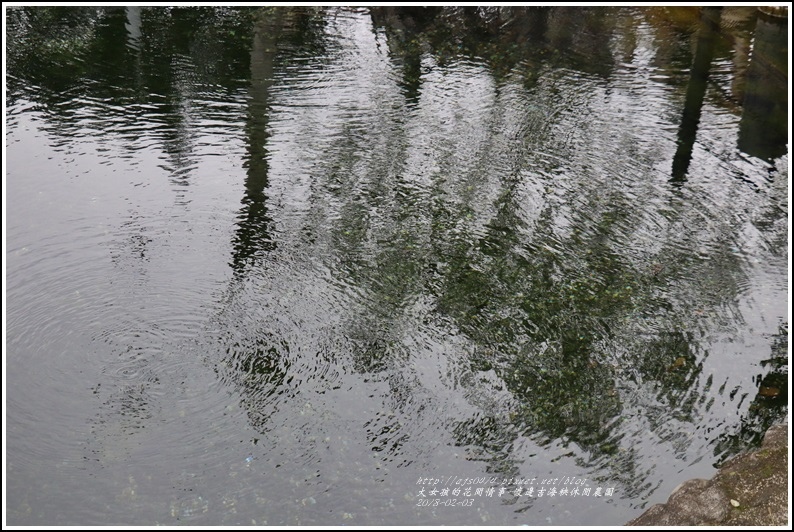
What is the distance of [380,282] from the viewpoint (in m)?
6.90

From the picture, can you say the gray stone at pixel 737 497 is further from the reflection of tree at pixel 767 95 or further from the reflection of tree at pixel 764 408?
the reflection of tree at pixel 767 95

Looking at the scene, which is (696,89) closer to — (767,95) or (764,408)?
(767,95)

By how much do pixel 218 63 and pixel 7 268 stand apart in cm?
588

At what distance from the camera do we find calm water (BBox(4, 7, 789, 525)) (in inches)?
203

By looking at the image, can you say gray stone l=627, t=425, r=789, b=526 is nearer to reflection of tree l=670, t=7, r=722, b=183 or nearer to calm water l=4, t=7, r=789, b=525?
calm water l=4, t=7, r=789, b=525

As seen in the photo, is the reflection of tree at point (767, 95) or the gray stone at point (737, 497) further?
the reflection of tree at point (767, 95)

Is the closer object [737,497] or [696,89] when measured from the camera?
[737,497]

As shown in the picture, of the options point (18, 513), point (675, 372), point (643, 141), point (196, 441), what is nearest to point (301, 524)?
point (196, 441)

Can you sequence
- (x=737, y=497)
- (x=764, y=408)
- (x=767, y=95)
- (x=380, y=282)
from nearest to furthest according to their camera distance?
(x=737, y=497)
(x=764, y=408)
(x=380, y=282)
(x=767, y=95)

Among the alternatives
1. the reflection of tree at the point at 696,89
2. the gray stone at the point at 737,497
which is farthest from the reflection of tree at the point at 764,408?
the reflection of tree at the point at 696,89

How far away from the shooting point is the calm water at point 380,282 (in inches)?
203

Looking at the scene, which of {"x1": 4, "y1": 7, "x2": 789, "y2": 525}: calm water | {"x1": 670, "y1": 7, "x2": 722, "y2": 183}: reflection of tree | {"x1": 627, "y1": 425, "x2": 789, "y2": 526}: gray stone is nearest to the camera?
{"x1": 627, "y1": 425, "x2": 789, "y2": 526}: gray stone

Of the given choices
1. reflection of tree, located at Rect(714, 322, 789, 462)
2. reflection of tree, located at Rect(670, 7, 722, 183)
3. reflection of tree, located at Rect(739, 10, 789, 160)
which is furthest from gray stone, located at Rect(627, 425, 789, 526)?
reflection of tree, located at Rect(739, 10, 789, 160)

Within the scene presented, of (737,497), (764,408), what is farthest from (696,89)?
(737,497)
